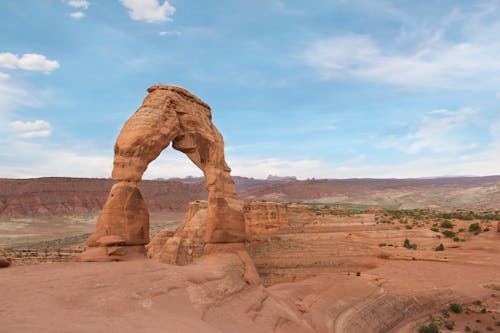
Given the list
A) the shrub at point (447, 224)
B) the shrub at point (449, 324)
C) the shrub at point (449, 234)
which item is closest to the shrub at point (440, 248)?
the shrub at point (449, 234)

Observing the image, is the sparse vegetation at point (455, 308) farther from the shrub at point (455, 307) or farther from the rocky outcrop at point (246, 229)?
the rocky outcrop at point (246, 229)

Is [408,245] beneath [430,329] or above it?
above

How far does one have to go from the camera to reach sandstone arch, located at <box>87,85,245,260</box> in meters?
14.4

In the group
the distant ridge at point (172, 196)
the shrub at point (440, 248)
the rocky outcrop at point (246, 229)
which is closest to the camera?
the shrub at point (440, 248)

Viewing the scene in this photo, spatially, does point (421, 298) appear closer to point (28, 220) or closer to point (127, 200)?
point (127, 200)

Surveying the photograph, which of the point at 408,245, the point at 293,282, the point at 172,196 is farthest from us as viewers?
the point at 172,196

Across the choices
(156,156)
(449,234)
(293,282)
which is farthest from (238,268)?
(449,234)

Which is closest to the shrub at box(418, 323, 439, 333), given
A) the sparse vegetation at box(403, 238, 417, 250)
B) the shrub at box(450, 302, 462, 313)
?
the shrub at box(450, 302, 462, 313)

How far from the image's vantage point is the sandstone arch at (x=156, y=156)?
1442 centimetres

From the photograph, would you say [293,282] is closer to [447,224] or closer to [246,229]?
[246,229]

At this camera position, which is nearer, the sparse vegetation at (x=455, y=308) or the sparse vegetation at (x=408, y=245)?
the sparse vegetation at (x=455, y=308)

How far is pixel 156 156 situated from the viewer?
51.4ft

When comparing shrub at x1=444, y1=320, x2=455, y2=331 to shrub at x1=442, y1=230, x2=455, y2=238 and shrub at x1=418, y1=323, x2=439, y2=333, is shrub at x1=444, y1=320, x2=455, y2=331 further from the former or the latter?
shrub at x1=442, y1=230, x2=455, y2=238

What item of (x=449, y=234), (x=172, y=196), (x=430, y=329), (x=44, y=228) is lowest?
(x=44, y=228)
